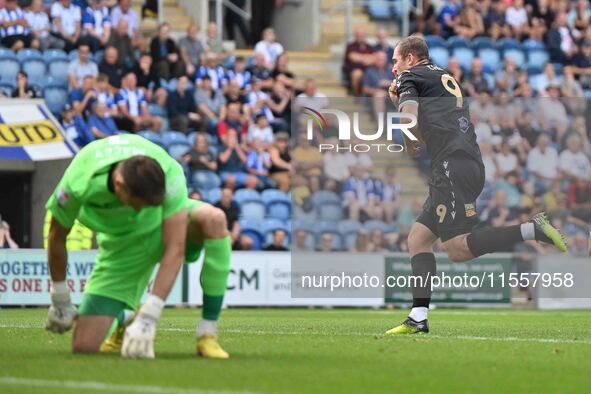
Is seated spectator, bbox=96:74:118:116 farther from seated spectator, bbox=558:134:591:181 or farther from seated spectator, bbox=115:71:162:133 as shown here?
seated spectator, bbox=558:134:591:181

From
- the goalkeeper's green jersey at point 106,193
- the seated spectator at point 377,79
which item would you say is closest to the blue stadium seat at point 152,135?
the seated spectator at point 377,79

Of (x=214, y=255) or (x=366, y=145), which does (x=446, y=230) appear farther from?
(x=366, y=145)

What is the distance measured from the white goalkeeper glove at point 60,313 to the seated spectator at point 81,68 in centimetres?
1374

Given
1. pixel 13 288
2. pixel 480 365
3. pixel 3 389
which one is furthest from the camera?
pixel 13 288

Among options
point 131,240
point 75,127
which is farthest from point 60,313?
point 75,127

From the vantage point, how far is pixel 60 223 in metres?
8.67

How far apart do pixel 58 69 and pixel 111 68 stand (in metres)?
0.92

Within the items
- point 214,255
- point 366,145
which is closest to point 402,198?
point 366,145

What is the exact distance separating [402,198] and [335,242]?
69.8 inches

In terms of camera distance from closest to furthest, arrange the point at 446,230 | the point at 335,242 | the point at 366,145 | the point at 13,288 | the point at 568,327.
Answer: the point at 446,230 < the point at 568,327 < the point at 13,288 < the point at 335,242 < the point at 366,145

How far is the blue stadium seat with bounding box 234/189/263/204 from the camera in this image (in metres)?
23.0

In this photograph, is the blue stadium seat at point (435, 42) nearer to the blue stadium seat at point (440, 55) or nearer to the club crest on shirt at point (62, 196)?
the blue stadium seat at point (440, 55)

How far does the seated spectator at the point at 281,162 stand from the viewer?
2358cm

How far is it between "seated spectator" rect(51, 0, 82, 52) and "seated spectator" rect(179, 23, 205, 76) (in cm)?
203
